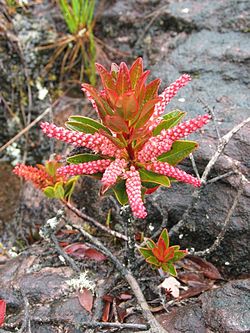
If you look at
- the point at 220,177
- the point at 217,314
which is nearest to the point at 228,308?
the point at 217,314

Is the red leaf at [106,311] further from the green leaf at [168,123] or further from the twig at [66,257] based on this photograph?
the green leaf at [168,123]

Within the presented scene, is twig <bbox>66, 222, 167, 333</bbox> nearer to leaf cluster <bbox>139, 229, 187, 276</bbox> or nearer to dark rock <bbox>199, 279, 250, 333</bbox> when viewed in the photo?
leaf cluster <bbox>139, 229, 187, 276</bbox>

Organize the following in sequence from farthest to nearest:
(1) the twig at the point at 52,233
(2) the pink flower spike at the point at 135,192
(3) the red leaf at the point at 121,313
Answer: (1) the twig at the point at 52,233 → (3) the red leaf at the point at 121,313 → (2) the pink flower spike at the point at 135,192

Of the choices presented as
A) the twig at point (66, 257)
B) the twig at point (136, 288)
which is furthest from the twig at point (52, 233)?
the twig at point (136, 288)

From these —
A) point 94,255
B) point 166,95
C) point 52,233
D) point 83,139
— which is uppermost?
point 166,95

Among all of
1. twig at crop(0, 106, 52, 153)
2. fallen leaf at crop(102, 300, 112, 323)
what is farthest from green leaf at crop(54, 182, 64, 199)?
twig at crop(0, 106, 52, 153)

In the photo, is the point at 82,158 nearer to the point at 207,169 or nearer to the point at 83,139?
the point at 83,139
